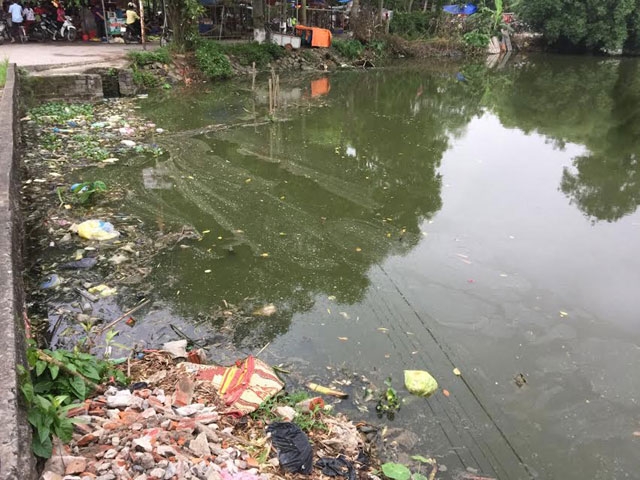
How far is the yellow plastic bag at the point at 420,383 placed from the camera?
10.7ft

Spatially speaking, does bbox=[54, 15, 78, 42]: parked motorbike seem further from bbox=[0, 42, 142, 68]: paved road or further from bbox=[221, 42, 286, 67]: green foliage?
bbox=[221, 42, 286, 67]: green foliage

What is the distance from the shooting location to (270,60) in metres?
15.9

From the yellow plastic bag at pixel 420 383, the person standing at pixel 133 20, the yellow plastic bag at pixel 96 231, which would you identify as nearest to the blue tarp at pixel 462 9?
the person standing at pixel 133 20

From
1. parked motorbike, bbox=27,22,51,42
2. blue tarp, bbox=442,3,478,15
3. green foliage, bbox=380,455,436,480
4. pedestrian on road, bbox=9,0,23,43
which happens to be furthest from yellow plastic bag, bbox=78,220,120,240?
blue tarp, bbox=442,3,478,15

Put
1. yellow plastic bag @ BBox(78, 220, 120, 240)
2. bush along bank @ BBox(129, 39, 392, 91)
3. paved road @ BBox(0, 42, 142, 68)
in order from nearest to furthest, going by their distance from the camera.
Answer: yellow plastic bag @ BBox(78, 220, 120, 240)
paved road @ BBox(0, 42, 142, 68)
bush along bank @ BBox(129, 39, 392, 91)

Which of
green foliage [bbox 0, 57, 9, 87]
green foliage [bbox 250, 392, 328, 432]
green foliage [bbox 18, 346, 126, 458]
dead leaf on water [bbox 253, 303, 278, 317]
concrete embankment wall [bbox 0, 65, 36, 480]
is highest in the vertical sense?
green foliage [bbox 0, 57, 9, 87]

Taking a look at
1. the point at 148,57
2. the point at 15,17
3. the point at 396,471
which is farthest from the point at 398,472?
the point at 15,17

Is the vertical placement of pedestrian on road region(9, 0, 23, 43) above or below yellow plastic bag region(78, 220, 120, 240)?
above

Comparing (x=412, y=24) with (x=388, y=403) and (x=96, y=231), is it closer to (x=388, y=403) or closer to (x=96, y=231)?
(x=96, y=231)

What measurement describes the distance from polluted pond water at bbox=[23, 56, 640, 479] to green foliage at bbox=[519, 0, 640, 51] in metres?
20.3

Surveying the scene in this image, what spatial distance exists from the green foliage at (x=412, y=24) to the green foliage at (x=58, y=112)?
16634 mm

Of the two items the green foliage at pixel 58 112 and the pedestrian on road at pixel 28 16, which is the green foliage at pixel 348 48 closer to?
the pedestrian on road at pixel 28 16

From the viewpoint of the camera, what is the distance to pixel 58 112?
9250mm

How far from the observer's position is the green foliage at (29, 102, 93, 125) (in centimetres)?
879
